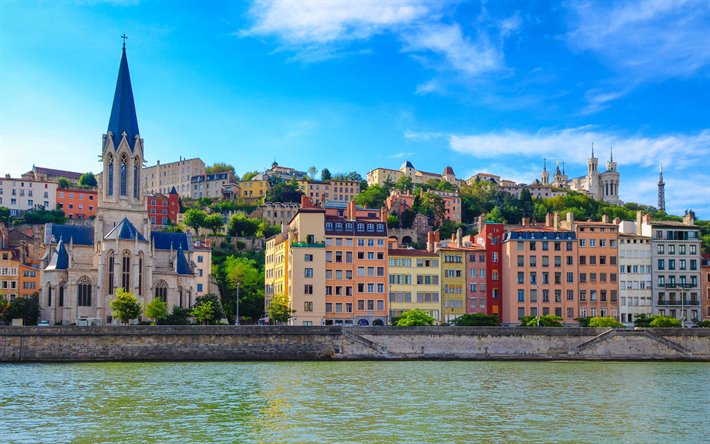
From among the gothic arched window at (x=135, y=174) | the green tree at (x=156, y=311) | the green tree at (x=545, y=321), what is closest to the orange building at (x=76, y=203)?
the gothic arched window at (x=135, y=174)

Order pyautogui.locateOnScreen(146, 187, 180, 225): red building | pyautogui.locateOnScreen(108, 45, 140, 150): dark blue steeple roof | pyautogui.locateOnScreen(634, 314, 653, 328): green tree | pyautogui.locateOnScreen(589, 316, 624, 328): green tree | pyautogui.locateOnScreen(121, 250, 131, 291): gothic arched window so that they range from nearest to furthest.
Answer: pyautogui.locateOnScreen(589, 316, 624, 328): green tree
pyautogui.locateOnScreen(634, 314, 653, 328): green tree
pyautogui.locateOnScreen(121, 250, 131, 291): gothic arched window
pyautogui.locateOnScreen(108, 45, 140, 150): dark blue steeple roof
pyautogui.locateOnScreen(146, 187, 180, 225): red building

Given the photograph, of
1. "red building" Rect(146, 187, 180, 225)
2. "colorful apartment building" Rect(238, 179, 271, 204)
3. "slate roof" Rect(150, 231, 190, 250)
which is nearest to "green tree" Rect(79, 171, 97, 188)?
"red building" Rect(146, 187, 180, 225)

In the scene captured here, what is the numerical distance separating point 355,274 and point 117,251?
2506cm

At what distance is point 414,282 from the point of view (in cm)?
8931

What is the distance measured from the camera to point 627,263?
9188 cm

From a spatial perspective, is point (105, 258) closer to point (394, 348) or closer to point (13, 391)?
point (394, 348)

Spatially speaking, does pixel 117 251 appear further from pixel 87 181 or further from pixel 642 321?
pixel 87 181

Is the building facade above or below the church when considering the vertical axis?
above

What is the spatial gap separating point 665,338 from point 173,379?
1785 inches

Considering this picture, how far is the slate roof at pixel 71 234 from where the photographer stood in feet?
300

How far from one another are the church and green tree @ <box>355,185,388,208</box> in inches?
3544

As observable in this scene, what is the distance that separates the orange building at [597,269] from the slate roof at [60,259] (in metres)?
55.6

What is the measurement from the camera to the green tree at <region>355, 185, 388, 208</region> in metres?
190

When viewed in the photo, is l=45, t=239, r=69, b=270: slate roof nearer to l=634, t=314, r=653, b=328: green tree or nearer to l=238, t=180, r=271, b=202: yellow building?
l=634, t=314, r=653, b=328: green tree
